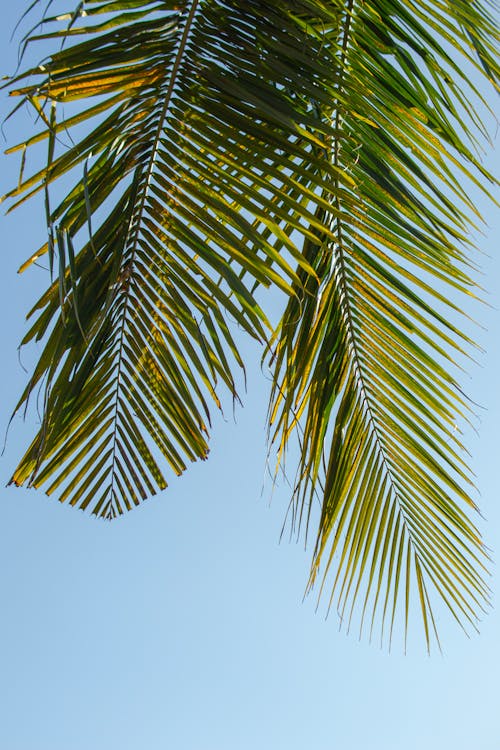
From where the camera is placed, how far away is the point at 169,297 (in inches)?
65.1

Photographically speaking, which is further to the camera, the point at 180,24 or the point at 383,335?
the point at 383,335

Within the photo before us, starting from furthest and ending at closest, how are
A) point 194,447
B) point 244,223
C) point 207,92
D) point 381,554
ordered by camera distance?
point 381,554
point 194,447
point 207,92
point 244,223

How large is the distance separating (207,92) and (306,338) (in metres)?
0.55

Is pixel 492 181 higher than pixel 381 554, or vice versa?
pixel 492 181

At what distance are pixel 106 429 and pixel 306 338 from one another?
47 cm

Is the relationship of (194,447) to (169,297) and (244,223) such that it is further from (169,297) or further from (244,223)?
(244,223)

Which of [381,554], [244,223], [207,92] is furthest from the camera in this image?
[381,554]

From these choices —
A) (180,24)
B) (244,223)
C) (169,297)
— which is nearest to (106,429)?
(169,297)

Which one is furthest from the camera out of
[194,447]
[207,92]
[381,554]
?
[381,554]

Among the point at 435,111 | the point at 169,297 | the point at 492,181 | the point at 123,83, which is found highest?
the point at 435,111

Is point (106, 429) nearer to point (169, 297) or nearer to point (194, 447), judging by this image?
point (194, 447)

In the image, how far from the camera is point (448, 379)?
5.83 ft

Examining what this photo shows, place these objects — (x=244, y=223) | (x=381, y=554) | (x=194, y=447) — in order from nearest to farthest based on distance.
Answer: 1. (x=244, y=223)
2. (x=194, y=447)
3. (x=381, y=554)

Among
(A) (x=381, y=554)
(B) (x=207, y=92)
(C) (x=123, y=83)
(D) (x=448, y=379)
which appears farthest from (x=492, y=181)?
(A) (x=381, y=554)
